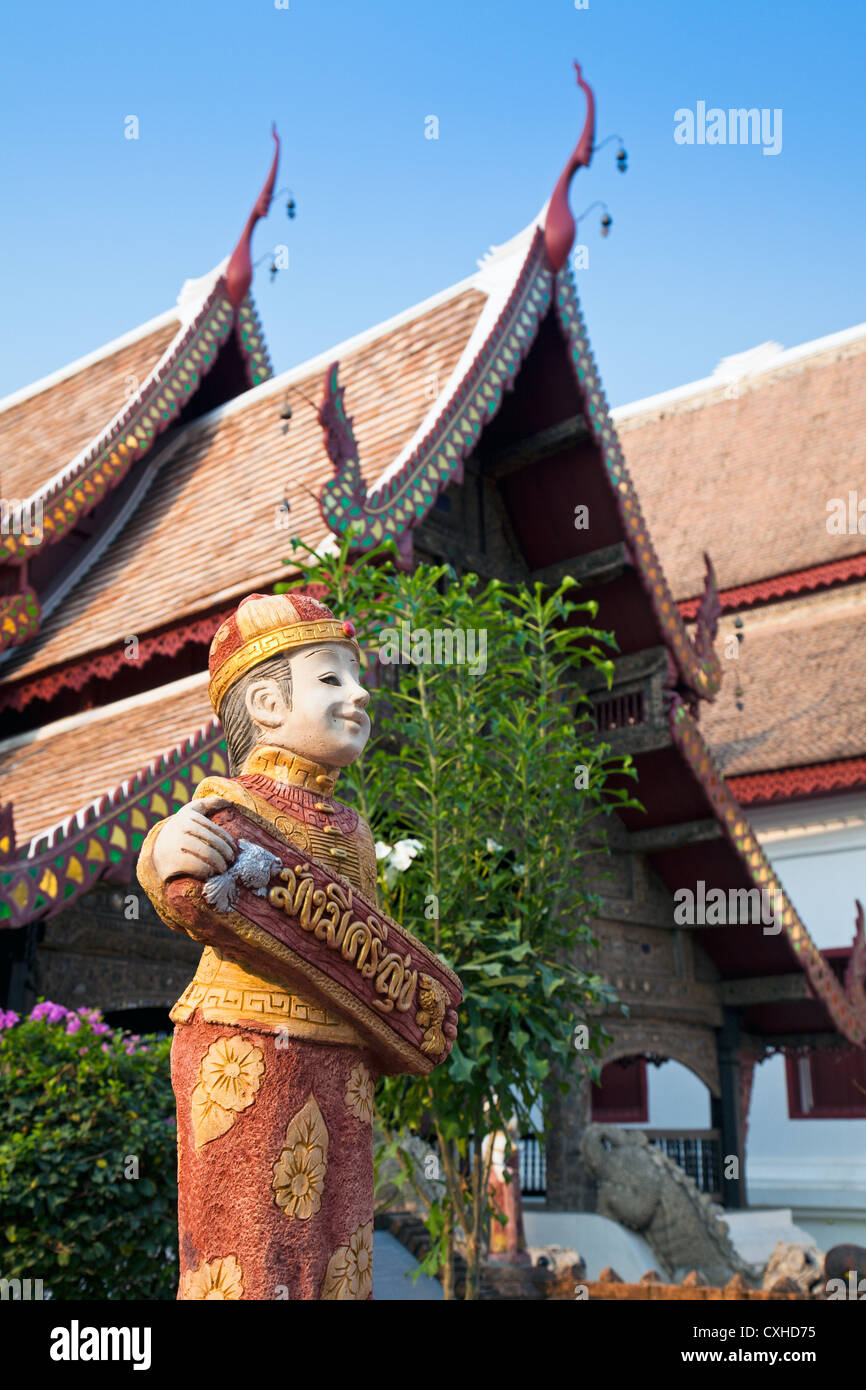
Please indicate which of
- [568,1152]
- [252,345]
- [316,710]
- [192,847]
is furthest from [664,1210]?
[252,345]

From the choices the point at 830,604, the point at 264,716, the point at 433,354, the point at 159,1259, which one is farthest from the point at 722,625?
the point at 264,716

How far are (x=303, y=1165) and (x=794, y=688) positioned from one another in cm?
1292

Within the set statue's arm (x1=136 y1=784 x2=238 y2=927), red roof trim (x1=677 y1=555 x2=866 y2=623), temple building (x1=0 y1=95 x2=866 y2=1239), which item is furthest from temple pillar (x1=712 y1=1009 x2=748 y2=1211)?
statue's arm (x1=136 y1=784 x2=238 y2=927)

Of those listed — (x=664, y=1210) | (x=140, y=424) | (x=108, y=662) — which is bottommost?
(x=664, y=1210)

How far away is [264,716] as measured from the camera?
3281 millimetres

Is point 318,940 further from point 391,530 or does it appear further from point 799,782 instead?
point 799,782

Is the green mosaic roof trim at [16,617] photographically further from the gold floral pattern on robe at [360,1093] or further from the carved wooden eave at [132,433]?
the gold floral pattern on robe at [360,1093]

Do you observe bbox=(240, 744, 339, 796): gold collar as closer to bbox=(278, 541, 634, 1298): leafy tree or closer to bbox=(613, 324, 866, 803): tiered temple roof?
bbox=(278, 541, 634, 1298): leafy tree

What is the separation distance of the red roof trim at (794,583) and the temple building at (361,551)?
9.40 ft

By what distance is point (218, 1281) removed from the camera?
284cm

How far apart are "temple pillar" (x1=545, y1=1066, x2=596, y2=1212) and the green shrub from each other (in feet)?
11.8

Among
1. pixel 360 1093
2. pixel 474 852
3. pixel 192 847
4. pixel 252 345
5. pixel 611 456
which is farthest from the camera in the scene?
pixel 252 345
